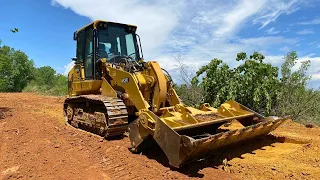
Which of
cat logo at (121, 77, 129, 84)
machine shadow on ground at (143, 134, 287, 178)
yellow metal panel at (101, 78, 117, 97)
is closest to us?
machine shadow on ground at (143, 134, 287, 178)

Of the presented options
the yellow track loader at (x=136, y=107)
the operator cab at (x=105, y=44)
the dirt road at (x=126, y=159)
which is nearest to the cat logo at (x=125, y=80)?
the yellow track loader at (x=136, y=107)

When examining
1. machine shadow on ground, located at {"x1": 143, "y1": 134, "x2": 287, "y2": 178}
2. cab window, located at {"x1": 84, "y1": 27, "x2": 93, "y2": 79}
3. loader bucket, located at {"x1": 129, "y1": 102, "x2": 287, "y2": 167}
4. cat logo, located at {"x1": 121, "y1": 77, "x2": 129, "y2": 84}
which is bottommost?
machine shadow on ground, located at {"x1": 143, "y1": 134, "x2": 287, "y2": 178}

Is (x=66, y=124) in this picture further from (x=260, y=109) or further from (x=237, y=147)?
(x=260, y=109)

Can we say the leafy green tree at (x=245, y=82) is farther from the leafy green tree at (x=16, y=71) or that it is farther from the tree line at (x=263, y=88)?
the leafy green tree at (x=16, y=71)

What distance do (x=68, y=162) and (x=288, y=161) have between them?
13.9ft

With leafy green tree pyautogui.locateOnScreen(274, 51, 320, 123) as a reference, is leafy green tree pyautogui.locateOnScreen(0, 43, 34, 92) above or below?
above

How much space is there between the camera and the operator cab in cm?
825

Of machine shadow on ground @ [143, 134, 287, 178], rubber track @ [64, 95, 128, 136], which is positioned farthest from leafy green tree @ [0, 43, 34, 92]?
machine shadow on ground @ [143, 134, 287, 178]

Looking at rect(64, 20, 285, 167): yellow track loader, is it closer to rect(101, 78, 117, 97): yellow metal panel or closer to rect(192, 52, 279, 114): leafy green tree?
rect(101, 78, 117, 97): yellow metal panel

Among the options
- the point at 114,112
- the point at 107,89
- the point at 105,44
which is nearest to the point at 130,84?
the point at 114,112

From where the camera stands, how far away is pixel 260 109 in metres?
11.9

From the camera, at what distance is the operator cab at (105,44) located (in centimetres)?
825

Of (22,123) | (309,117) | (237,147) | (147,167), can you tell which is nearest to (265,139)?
(237,147)

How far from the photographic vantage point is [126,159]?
591 centimetres
